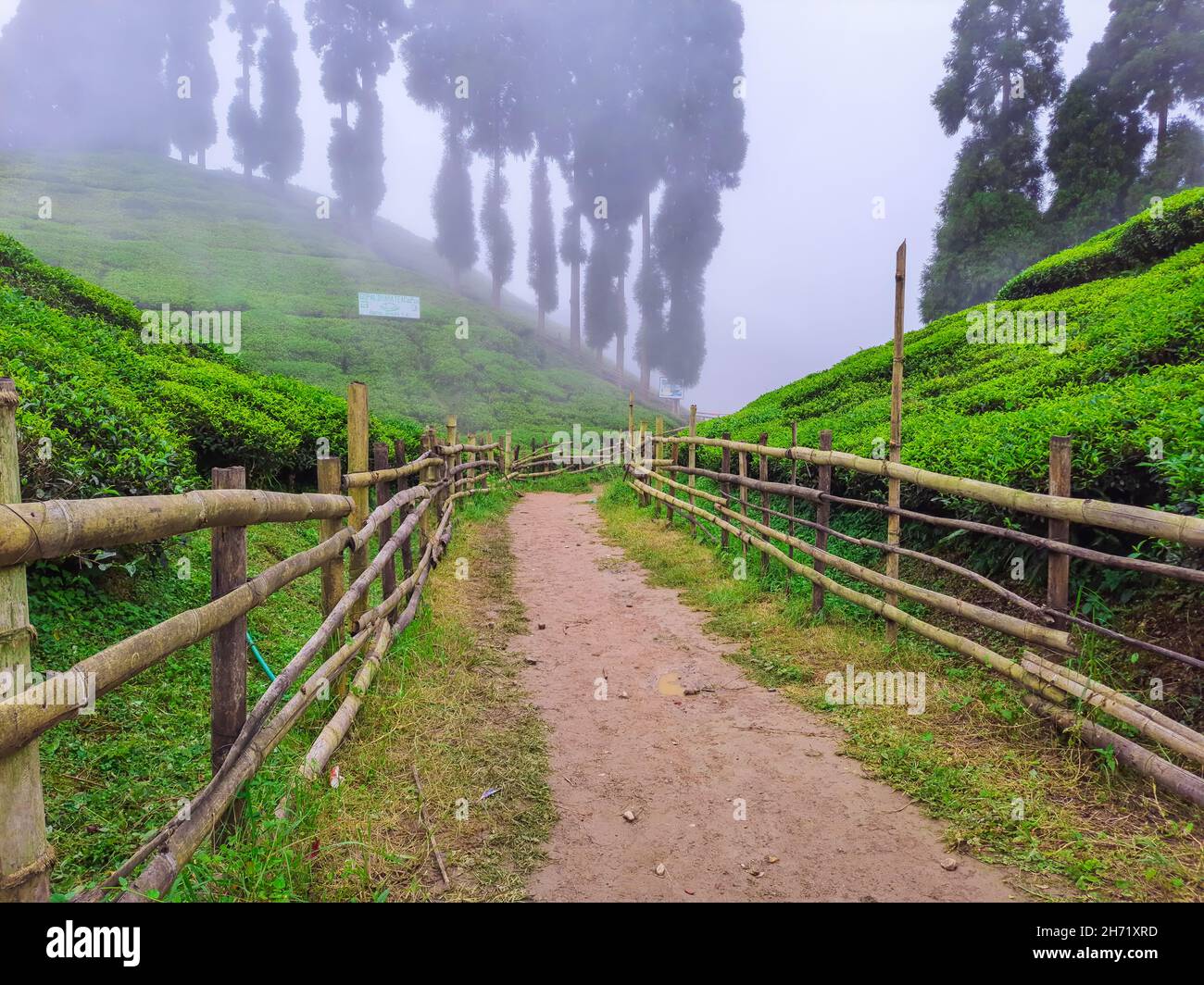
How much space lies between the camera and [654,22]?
37.4 m

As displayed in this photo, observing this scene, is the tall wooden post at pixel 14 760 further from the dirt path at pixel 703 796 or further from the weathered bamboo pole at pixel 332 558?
the weathered bamboo pole at pixel 332 558

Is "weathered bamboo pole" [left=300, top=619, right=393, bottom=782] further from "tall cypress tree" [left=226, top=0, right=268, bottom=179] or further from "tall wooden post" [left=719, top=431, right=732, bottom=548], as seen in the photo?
"tall cypress tree" [left=226, top=0, right=268, bottom=179]

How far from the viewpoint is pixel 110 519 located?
168 cm

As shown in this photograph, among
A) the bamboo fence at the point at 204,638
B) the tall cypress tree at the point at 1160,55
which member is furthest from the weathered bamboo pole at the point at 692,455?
the tall cypress tree at the point at 1160,55

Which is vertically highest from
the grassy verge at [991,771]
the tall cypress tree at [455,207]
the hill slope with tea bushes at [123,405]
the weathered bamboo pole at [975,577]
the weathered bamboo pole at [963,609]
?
the tall cypress tree at [455,207]

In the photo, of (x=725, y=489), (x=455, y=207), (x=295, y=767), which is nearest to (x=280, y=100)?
(x=455, y=207)

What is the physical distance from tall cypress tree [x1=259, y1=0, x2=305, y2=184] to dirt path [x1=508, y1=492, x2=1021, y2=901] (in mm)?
59197

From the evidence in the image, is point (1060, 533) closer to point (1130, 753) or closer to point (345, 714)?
point (1130, 753)

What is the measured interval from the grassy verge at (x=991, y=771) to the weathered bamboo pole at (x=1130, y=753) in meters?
0.06

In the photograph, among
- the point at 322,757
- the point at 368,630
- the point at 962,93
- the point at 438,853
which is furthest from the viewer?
the point at 962,93

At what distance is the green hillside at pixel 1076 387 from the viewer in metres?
4.20
